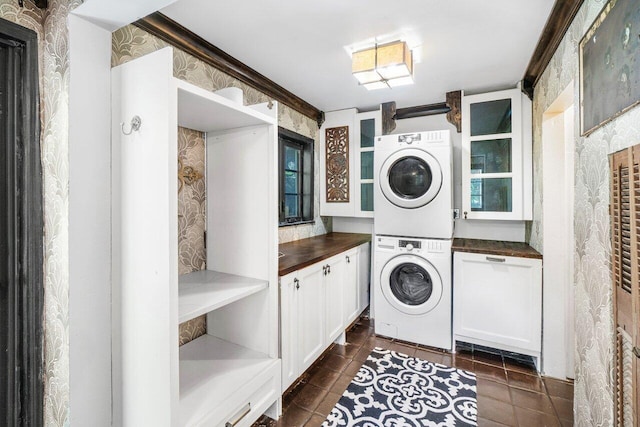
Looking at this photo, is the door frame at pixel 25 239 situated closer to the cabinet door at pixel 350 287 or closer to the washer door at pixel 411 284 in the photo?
the cabinet door at pixel 350 287

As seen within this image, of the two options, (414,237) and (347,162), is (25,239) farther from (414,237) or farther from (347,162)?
(347,162)

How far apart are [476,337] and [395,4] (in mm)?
2495

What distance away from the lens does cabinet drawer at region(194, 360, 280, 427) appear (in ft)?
4.25

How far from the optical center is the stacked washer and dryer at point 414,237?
8.21ft

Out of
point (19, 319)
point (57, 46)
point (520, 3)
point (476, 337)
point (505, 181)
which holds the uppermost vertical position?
point (520, 3)

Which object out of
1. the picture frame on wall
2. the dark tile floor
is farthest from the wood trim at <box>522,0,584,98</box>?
the dark tile floor

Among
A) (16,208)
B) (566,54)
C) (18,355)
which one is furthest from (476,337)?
(16,208)

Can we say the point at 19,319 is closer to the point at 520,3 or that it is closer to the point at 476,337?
the point at 520,3

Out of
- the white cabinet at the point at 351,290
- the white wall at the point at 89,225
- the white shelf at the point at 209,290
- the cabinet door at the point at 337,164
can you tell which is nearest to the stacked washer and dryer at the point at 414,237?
the white cabinet at the point at 351,290

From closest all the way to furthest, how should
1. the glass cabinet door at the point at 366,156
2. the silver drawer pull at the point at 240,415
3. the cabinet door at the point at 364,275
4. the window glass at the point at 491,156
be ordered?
1. the silver drawer pull at the point at 240,415
2. the window glass at the point at 491,156
3. the cabinet door at the point at 364,275
4. the glass cabinet door at the point at 366,156

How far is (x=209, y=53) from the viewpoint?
188 centimetres

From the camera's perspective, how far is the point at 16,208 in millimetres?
1168

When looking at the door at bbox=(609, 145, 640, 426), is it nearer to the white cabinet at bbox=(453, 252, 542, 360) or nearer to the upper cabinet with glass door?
the white cabinet at bbox=(453, 252, 542, 360)

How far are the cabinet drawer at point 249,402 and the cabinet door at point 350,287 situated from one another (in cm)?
109
